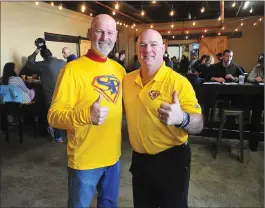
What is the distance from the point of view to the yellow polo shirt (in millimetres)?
1261

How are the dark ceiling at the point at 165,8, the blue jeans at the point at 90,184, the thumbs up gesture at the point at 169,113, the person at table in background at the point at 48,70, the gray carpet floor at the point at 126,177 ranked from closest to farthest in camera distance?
the thumbs up gesture at the point at 169,113
the blue jeans at the point at 90,184
the gray carpet floor at the point at 126,177
the person at table in background at the point at 48,70
the dark ceiling at the point at 165,8

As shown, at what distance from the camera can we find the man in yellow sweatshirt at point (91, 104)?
1.33 meters

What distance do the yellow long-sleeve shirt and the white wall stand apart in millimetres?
4720

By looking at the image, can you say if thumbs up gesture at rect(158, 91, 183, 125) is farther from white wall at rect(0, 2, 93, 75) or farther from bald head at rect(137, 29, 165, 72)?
white wall at rect(0, 2, 93, 75)

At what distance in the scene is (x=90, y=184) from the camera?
1.44m

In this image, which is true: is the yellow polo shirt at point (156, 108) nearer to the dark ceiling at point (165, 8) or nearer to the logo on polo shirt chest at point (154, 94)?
the logo on polo shirt chest at point (154, 94)

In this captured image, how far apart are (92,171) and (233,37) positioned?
10539mm

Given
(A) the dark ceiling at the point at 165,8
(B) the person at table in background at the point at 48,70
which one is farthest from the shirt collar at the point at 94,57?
(A) the dark ceiling at the point at 165,8

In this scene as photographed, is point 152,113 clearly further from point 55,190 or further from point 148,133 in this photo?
point 55,190

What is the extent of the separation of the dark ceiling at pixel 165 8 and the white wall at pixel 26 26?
438 millimetres

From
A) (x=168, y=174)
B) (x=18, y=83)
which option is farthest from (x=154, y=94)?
(x=18, y=83)

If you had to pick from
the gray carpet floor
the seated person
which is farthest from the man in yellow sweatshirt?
the seated person

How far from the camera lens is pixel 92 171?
1.43m

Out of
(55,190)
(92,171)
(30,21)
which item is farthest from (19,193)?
(30,21)
